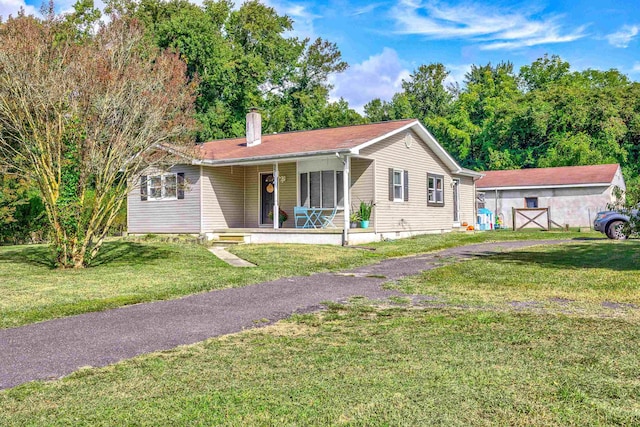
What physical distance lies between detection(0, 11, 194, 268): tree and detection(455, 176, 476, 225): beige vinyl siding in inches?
668

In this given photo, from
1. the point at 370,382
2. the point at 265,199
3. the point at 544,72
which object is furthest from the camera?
the point at 544,72

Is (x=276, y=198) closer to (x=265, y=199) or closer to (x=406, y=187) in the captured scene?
(x=265, y=199)

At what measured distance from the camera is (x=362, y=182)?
64.0 feet

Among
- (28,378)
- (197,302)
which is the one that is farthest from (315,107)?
(28,378)

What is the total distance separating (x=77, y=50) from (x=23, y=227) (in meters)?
11.6

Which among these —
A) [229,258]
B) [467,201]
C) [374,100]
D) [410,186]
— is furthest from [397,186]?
[374,100]

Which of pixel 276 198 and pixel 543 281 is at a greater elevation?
pixel 276 198

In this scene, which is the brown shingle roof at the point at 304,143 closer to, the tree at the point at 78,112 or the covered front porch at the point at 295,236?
the covered front porch at the point at 295,236

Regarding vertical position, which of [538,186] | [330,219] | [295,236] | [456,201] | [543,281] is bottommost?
[543,281]

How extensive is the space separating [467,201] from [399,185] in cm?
796

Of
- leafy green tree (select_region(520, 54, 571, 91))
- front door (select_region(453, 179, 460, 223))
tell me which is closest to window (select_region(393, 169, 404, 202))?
front door (select_region(453, 179, 460, 223))

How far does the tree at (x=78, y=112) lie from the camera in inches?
463

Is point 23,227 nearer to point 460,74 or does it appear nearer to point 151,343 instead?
point 151,343

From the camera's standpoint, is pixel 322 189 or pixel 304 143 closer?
pixel 322 189
